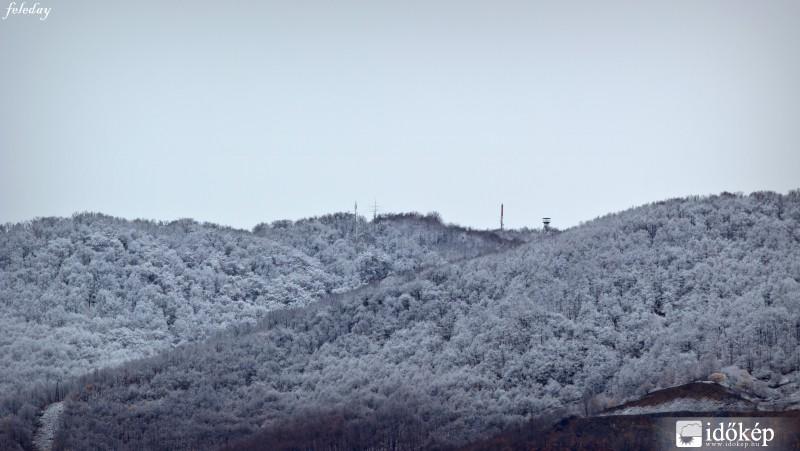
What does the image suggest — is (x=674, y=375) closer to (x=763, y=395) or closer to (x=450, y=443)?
(x=763, y=395)

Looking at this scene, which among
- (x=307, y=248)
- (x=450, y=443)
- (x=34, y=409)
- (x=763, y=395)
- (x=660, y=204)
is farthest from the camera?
(x=307, y=248)

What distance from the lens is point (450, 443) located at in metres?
41.9

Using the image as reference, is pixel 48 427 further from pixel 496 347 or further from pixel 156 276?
pixel 156 276

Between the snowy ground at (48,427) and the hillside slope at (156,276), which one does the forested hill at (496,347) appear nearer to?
the snowy ground at (48,427)

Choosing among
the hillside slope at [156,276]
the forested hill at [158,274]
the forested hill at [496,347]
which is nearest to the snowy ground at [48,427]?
the forested hill at [496,347]

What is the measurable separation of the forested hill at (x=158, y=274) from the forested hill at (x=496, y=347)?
440 cm

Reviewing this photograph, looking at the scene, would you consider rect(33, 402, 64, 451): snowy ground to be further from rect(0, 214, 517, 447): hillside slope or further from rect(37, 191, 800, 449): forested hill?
rect(0, 214, 517, 447): hillside slope

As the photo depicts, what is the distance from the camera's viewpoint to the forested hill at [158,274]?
5997cm

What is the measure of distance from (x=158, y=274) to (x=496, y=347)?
928 inches

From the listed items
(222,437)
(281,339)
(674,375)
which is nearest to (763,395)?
(674,375)

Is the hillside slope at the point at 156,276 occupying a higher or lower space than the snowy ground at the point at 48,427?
higher

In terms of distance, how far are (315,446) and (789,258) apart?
23.5 metres

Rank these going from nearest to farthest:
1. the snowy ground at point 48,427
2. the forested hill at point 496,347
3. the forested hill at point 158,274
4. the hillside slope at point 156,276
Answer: the forested hill at point 496,347
the snowy ground at point 48,427
the hillside slope at point 156,276
the forested hill at point 158,274

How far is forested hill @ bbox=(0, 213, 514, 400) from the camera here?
5997cm
